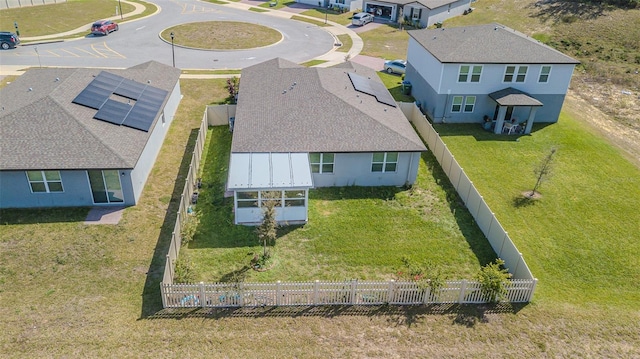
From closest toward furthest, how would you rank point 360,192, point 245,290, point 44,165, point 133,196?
point 245,290 → point 44,165 → point 133,196 → point 360,192

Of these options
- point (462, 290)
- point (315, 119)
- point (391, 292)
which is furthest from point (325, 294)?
point (315, 119)

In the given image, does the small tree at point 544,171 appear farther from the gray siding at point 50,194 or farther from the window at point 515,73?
the gray siding at point 50,194

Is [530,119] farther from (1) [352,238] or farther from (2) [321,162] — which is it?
(1) [352,238]

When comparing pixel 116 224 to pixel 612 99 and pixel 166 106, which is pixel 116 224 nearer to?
pixel 166 106

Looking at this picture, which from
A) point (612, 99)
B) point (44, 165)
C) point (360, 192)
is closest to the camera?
point (44, 165)

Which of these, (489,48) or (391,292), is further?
(489,48)

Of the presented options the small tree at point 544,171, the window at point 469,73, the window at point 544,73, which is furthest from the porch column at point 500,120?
the small tree at point 544,171

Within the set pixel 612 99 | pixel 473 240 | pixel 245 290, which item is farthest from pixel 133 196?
pixel 612 99
